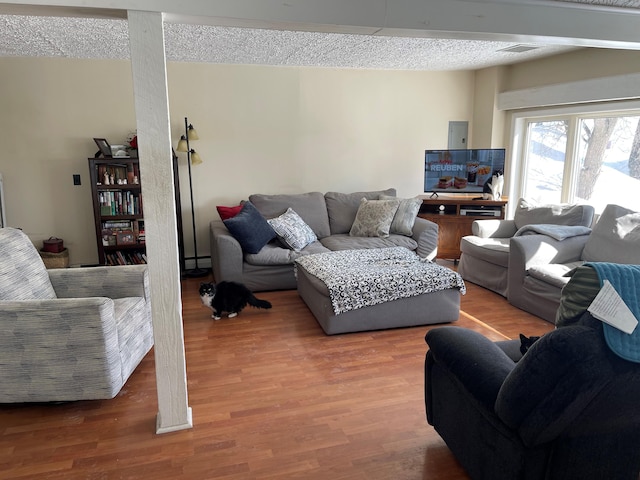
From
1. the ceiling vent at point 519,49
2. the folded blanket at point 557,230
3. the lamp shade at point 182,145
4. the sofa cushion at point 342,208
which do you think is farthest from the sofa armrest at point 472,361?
the lamp shade at point 182,145

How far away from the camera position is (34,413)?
2.47 metres

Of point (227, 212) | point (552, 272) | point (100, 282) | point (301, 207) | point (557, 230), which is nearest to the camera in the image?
point (100, 282)

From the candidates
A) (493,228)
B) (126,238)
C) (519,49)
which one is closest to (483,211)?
(493,228)

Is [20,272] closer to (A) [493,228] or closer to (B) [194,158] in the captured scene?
(B) [194,158]

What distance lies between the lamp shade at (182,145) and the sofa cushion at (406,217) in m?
2.40

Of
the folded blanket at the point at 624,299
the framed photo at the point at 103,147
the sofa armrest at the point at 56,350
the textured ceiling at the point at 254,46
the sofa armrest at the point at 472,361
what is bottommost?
the sofa armrest at the point at 56,350

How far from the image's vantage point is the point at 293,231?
15.1 ft

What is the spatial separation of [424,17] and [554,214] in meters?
2.85

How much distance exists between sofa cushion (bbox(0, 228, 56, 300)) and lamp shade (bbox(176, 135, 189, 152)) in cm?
225

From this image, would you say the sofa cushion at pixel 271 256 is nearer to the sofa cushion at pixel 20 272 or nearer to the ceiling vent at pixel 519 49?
the sofa cushion at pixel 20 272

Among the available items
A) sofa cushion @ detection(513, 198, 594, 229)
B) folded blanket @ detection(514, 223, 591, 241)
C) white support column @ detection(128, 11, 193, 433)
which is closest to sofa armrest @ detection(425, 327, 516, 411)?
white support column @ detection(128, 11, 193, 433)

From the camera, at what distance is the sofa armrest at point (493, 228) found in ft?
15.7

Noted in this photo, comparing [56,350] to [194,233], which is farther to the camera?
[194,233]

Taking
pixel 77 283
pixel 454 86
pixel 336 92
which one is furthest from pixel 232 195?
pixel 454 86
